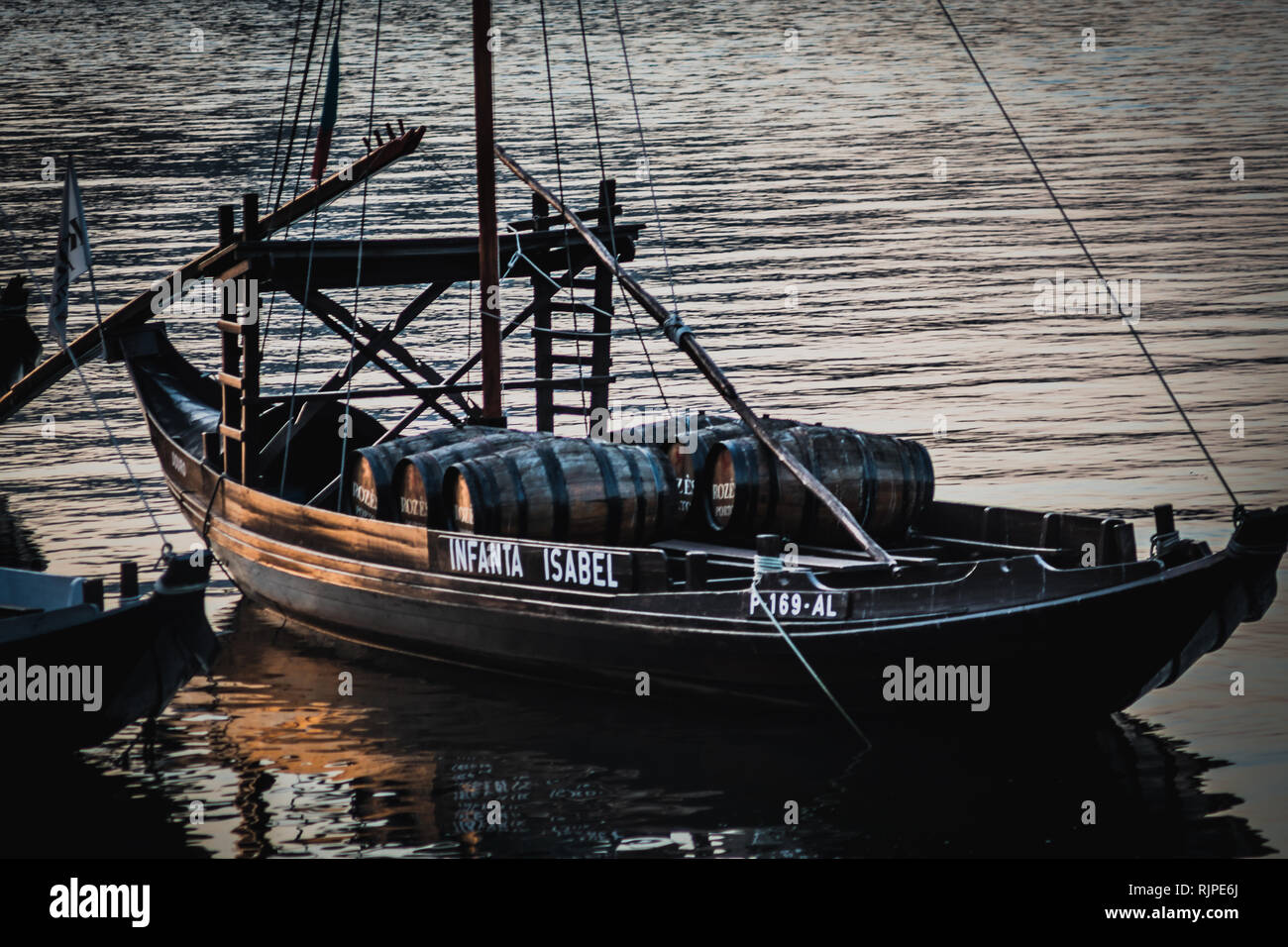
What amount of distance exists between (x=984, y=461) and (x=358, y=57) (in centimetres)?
7435

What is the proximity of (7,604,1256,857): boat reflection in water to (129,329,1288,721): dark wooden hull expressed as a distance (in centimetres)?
46

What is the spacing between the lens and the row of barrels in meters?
19.0

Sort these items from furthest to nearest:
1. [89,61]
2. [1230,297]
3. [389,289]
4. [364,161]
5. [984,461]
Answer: [89,61]
[389,289]
[1230,297]
[984,461]
[364,161]

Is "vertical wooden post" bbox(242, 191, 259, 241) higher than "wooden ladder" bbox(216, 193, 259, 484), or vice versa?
"vertical wooden post" bbox(242, 191, 259, 241)

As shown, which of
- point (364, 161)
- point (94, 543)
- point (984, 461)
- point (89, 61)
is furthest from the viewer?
point (89, 61)

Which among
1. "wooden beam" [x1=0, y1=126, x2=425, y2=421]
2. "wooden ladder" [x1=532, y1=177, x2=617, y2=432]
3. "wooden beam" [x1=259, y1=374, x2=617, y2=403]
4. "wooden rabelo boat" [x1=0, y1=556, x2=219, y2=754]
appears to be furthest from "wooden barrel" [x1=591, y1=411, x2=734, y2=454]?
"wooden rabelo boat" [x1=0, y1=556, x2=219, y2=754]

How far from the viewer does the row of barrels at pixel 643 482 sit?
18953 mm

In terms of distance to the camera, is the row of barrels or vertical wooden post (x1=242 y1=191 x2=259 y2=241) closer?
the row of barrels

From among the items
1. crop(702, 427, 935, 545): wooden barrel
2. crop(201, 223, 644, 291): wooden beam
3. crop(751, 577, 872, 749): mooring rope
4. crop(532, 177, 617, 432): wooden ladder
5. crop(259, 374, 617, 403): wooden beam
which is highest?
crop(201, 223, 644, 291): wooden beam

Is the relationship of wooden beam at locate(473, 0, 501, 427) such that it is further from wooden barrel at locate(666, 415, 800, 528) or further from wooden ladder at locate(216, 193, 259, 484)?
wooden ladder at locate(216, 193, 259, 484)

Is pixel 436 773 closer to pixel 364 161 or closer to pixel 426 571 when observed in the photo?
pixel 426 571

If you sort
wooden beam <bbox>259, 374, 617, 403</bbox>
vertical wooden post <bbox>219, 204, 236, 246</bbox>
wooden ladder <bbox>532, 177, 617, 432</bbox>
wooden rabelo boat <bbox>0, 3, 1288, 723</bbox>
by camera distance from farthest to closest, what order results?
wooden ladder <bbox>532, 177, 617, 432</bbox> → wooden beam <bbox>259, 374, 617, 403</bbox> → vertical wooden post <bbox>219, 204, 236, 246</bbox> → wooden rabelo boat <bbox>0, 3, 1288, 723</bbox>
